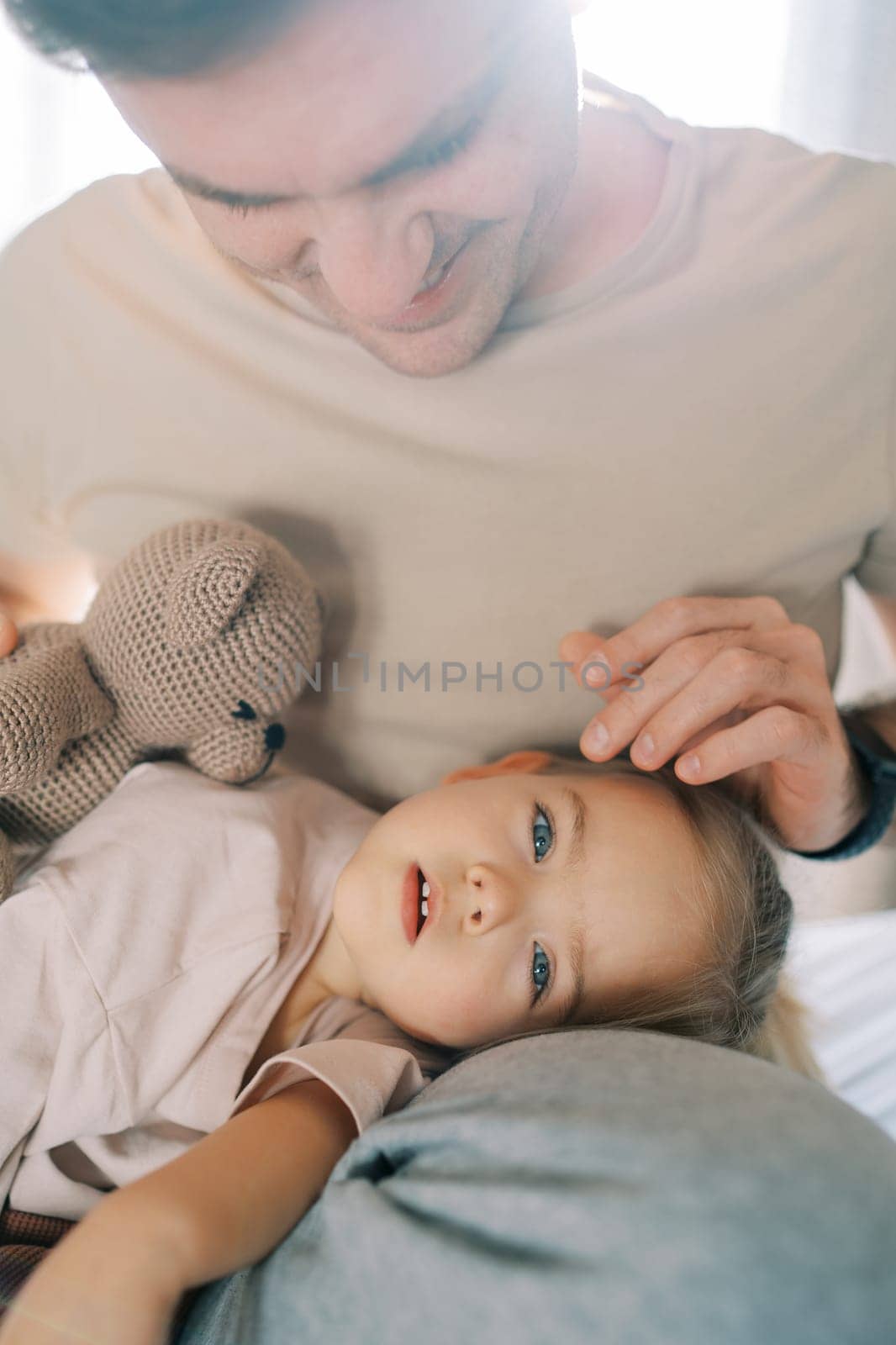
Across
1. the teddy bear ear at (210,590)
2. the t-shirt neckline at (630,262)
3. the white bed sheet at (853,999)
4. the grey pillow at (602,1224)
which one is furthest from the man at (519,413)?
the grey pillow at (602,1224)

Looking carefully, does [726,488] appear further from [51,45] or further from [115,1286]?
[115,1286]

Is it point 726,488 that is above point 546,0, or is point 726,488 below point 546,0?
below

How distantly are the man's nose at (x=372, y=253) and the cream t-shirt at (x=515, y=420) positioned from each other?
8.9 inches

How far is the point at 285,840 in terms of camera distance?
2.98 feet

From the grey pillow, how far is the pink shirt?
0.47 feet

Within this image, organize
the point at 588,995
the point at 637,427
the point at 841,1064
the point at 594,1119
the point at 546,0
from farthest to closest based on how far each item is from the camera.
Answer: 1. the point at 841,1064
2. the point at 637,427
3. the point at 588,995
4. the point at 546,0
5. the point at 594,1119

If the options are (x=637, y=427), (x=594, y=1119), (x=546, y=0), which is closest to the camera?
(x=594, y=1119)

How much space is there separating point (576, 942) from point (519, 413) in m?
0.52

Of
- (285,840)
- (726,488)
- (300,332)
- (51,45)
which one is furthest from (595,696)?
(51,45)

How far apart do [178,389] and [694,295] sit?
0.53m

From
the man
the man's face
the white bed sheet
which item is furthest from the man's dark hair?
the white bed sheet

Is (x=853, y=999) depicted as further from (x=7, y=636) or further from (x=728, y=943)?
(x=7, y=636)

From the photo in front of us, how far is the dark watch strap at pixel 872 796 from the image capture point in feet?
3.16

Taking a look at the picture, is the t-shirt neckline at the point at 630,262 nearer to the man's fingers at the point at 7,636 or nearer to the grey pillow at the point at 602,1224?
the man's fingers at the point at 7,636
